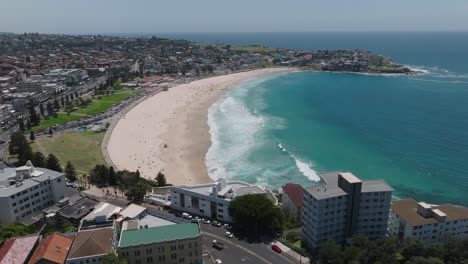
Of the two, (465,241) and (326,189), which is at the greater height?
(326,189)

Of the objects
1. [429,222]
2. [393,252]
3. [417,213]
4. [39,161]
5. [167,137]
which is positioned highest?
[417,213]

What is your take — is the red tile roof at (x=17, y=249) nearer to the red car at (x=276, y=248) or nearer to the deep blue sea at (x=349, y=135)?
the red car at (x=276, y=248)

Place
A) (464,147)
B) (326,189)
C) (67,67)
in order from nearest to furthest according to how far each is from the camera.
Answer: (326,189), (464,147), (67,67)

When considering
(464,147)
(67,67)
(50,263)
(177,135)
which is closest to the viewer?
(50,263)

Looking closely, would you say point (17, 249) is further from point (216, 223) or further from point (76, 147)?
point (76, 147)

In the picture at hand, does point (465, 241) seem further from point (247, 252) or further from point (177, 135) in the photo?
point (177, 135)

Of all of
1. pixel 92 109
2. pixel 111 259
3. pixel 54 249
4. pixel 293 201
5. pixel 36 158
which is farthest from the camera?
pixel 92 109

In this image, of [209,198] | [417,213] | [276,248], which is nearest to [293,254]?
[276,248]

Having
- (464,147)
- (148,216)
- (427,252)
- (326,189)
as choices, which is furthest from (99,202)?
(464,147)
